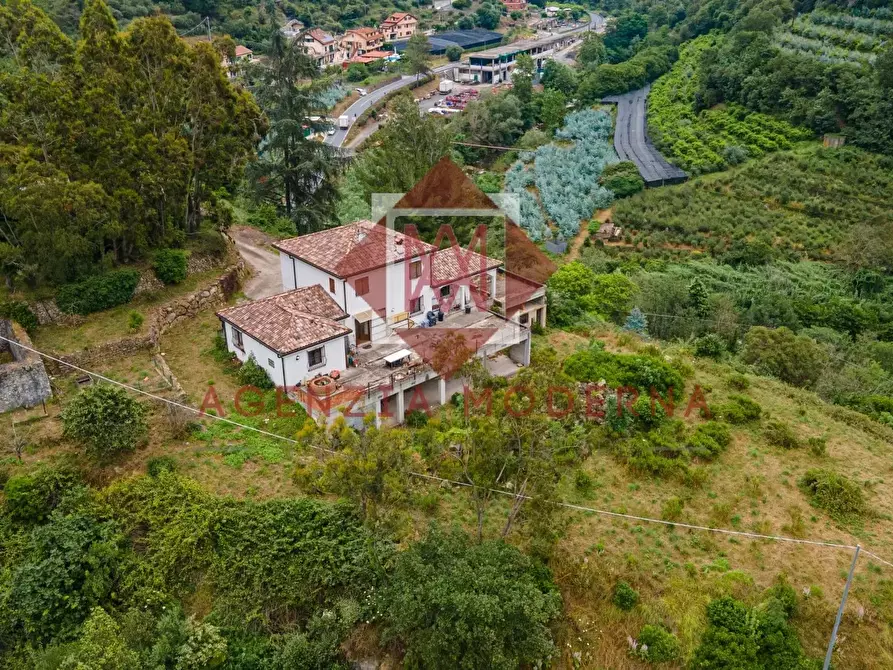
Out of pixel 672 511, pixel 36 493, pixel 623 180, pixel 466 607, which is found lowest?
pixel 623 180

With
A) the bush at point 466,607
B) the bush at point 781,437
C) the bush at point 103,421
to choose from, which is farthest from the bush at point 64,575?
the bush at point 781,437

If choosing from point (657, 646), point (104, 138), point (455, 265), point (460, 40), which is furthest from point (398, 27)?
point (657, 646)

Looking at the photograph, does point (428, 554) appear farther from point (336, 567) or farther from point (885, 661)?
point (885, 661)

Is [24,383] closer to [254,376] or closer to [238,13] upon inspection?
[254,376]

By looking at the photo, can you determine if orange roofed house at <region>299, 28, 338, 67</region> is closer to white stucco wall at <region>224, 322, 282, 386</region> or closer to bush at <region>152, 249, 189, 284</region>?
bush at <region>152, 249, 189, 284</region>

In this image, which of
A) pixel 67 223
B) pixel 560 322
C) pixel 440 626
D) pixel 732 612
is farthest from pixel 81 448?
pixel 560 322

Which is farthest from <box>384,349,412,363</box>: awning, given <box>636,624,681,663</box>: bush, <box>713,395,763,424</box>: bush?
<box>636,624,681,663</box>: bush
